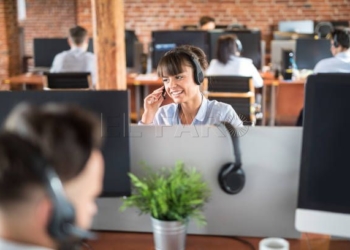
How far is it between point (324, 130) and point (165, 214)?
50cm

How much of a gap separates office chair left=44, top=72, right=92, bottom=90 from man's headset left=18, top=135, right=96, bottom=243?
12.9ft

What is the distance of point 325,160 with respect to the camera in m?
1.46

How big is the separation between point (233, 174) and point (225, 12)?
724 centimetres

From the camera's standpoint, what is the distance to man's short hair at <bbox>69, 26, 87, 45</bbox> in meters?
5.64

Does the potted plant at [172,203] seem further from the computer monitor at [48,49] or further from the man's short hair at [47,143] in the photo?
the computer monitor at [48,49]

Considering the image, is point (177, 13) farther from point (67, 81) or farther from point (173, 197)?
point (173, 197)

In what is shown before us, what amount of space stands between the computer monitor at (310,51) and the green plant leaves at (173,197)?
4.52 m

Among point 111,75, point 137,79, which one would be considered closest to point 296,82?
point 137,79

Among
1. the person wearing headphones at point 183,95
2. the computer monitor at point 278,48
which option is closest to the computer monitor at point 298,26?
the computer monitor at point 278,48

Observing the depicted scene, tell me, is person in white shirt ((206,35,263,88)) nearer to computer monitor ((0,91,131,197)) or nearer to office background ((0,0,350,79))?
computer monitor ((0,91,131,197))

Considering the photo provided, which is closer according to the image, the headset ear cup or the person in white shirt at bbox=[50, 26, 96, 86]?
the headset ear cup

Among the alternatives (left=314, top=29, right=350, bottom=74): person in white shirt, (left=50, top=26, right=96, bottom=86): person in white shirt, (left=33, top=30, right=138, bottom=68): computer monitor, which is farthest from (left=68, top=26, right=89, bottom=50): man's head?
(left=314, top=29, right=350, bottom=74): person in white shirt

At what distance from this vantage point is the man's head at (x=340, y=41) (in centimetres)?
495

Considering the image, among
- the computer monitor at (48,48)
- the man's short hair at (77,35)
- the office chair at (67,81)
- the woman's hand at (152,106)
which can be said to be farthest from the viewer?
the computer monitor at (48,48)
